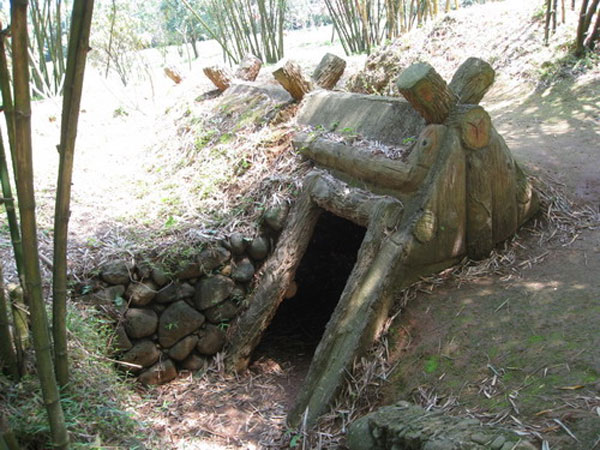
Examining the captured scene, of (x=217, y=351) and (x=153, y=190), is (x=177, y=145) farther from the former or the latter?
(x=217, y=351)

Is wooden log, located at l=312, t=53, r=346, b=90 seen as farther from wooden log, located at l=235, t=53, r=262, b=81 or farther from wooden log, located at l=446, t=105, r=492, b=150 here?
wooden log, located at l=446, t=105, r=492, b=150

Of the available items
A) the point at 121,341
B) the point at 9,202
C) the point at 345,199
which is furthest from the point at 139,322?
the point at 9,202

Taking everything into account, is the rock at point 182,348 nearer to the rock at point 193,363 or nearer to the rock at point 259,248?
the rock at point 193,363

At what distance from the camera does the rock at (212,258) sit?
420 cm

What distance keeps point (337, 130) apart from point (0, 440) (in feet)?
11.5

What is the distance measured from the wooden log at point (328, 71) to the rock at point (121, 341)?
327 centimetres

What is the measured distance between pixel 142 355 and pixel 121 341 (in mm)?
206

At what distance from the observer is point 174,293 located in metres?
4.15

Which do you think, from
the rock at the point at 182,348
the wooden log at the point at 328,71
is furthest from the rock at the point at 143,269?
the wooden log at the point at 328,71

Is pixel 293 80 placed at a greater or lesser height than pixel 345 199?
greater

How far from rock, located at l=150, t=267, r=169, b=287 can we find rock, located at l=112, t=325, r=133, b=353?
1.35ft

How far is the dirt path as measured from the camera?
243 cm

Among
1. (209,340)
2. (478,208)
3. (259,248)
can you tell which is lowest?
(209,340)

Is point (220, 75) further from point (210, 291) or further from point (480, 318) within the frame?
point (480, 318)
